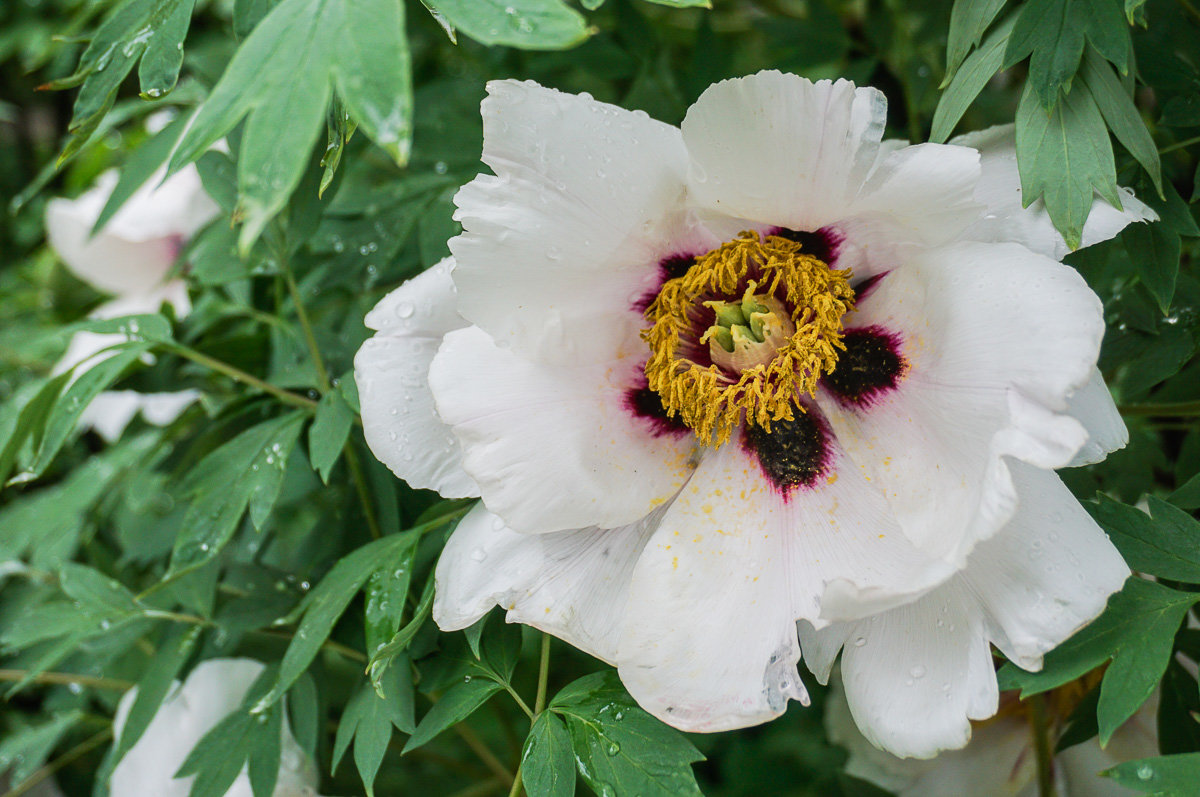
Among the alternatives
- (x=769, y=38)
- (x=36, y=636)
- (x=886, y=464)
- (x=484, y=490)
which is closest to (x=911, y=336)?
(x=886, y=464)

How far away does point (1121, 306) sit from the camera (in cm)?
82

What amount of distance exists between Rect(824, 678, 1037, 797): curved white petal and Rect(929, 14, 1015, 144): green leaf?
1.73 ft

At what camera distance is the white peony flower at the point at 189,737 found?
89cm

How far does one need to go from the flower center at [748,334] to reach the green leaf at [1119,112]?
20 centimetres

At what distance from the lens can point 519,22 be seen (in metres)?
0.54

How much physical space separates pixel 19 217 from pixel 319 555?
50.6 inches

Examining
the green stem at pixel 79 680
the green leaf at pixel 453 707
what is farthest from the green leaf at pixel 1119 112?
the green stem at pixel 79 680

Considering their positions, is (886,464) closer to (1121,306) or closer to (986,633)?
(986,633)

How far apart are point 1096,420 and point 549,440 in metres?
0.36

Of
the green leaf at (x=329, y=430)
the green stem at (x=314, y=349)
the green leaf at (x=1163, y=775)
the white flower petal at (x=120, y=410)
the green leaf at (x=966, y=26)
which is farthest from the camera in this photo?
the white flower petal at (x=120, y=410)

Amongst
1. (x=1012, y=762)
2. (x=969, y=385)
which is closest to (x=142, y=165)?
(x=969, y=385)

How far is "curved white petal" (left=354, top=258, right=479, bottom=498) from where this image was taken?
762 mm

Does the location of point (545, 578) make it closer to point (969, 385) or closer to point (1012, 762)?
point (969, 385)

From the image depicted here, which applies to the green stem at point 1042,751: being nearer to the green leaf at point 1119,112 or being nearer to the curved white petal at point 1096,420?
the curved white petal at point 1096,420
